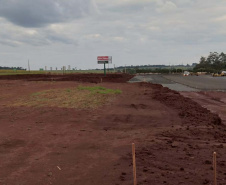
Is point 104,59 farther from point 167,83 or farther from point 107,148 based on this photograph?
point 107,148

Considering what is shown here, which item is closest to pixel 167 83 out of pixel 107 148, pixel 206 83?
pixel 206 83

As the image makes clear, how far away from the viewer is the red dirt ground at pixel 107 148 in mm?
5828

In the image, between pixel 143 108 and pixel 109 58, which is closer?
pixel 143 108

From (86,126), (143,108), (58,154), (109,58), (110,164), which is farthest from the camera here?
(109,58)

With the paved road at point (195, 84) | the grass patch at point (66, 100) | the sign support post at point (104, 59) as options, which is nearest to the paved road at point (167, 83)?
the paved road at point (195, 84)

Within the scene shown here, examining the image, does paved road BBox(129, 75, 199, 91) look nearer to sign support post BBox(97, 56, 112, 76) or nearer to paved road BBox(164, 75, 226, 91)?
paved road BBox(164, 75, 226, 91)

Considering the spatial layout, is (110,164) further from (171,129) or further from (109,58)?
(109,58)

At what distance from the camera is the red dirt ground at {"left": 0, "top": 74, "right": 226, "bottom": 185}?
583cm

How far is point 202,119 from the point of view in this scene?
12609 millimetres

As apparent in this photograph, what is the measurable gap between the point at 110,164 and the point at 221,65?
465ft

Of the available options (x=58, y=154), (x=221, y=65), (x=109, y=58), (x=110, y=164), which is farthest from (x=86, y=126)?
(x=221, y=65)

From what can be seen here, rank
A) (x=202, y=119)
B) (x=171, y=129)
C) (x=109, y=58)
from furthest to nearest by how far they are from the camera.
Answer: (x=109, y=58)
(x=202, y=119)
(x=171, y=129)

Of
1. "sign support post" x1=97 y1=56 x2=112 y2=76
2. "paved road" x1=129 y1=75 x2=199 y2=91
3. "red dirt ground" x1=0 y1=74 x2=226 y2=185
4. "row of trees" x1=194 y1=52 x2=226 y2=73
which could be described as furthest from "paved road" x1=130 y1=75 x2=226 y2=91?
"row of trees" x1=194 y1=52 x2=226 y2=73

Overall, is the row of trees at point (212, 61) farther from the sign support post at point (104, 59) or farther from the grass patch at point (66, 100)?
the grass patch at point (66, 100)
